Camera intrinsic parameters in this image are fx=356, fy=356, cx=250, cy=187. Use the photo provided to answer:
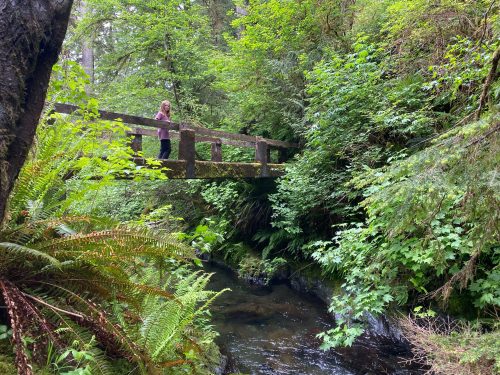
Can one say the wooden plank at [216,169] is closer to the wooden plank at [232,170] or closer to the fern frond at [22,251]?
the wooden plank at [232,170]

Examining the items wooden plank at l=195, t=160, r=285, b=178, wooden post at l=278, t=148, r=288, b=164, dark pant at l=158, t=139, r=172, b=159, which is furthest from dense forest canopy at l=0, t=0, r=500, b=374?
dark pant at l=158, t=139, r=172, b=159

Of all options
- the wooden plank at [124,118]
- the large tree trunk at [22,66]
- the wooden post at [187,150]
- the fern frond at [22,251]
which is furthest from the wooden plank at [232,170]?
the large tree trunk at [22,66]

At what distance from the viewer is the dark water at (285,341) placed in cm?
478

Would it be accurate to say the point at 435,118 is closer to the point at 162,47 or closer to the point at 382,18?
the point at 382,18

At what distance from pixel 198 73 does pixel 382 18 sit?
Result: 6.03m

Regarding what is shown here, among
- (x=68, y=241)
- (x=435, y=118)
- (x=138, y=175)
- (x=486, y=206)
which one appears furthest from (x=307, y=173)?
(x=68, y=241)

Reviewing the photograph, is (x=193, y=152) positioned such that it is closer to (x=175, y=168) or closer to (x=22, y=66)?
(x=175, y=168)

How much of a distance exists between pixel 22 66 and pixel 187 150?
4831mm

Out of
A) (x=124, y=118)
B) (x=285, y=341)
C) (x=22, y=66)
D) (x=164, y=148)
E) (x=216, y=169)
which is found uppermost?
(x=124, y=118)

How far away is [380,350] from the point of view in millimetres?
4984

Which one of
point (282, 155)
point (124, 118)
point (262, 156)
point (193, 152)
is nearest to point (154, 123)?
point (124, 118)

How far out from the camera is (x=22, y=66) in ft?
5.58

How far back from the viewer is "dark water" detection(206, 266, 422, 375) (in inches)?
188

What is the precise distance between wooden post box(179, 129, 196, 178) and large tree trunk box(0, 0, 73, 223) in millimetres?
4632
